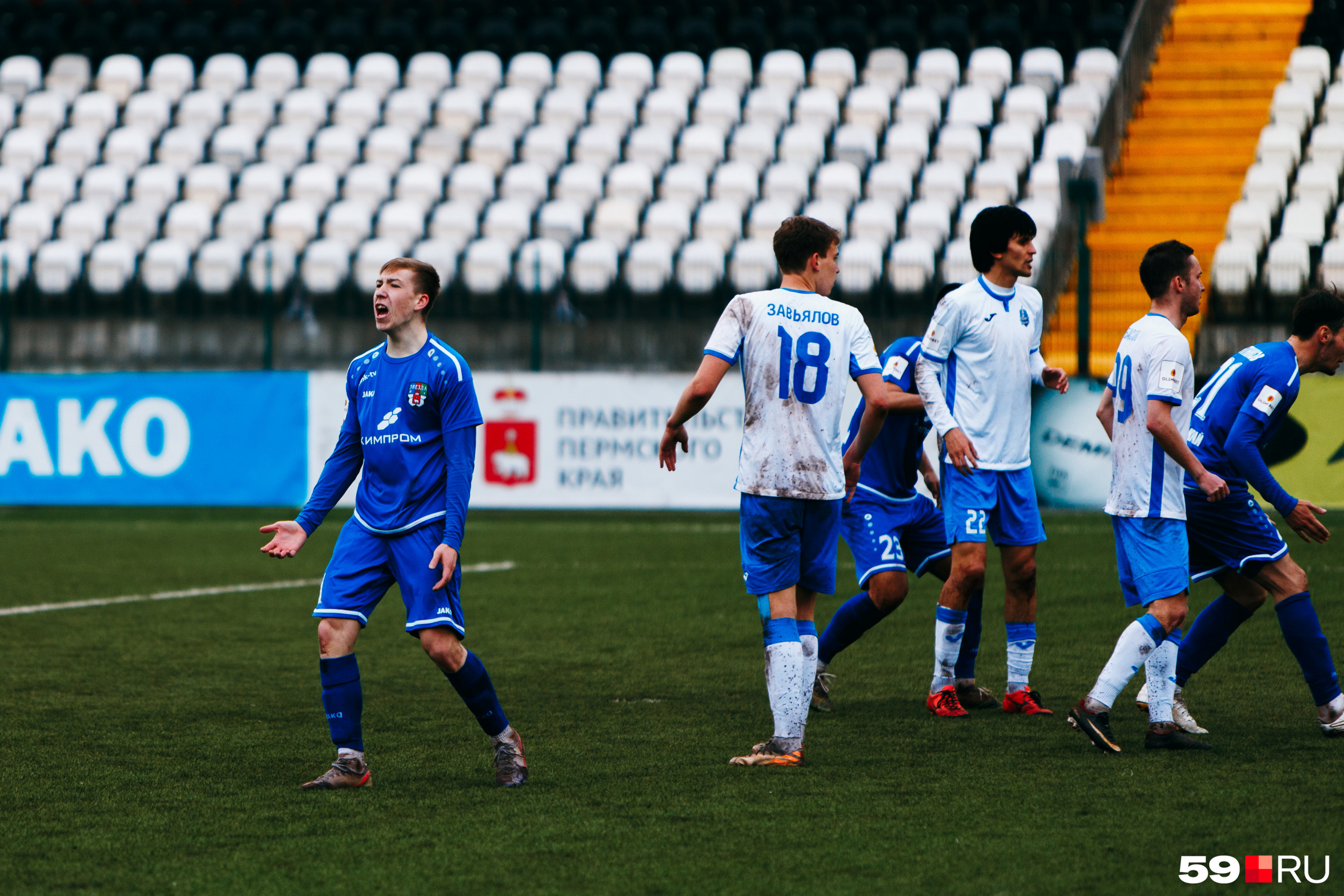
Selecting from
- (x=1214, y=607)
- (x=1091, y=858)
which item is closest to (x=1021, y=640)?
(x=1214, y=607)

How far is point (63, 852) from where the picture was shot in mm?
4312

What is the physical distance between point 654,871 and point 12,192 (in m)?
20.4

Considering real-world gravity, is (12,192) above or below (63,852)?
above

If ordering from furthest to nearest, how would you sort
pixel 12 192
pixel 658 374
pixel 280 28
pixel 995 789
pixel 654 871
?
pixel 280 28
pixel 12 192
pixel 658 374
pixel 995 789
pixel 654 871

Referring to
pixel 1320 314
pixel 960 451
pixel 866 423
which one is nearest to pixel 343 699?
pixel 866 423

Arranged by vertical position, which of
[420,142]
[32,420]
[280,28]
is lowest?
[32,420]

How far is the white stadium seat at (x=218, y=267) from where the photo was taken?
61.4 feet

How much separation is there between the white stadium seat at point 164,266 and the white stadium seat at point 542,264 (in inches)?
162

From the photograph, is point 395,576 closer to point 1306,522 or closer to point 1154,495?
point 1154,495

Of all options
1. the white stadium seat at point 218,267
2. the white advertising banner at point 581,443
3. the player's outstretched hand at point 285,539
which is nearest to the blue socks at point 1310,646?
the player's outstretched hand at point 285,539

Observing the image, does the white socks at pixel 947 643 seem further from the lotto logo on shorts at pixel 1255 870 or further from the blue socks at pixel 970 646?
the lotto logo on shorts at pixel 1255 870

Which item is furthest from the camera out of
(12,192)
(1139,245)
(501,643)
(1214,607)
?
(12,192)

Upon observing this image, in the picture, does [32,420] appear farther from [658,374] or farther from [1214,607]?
[1214,607]

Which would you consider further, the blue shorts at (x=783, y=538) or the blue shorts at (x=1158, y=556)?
the blue shorts at (x=1158, y=556)
